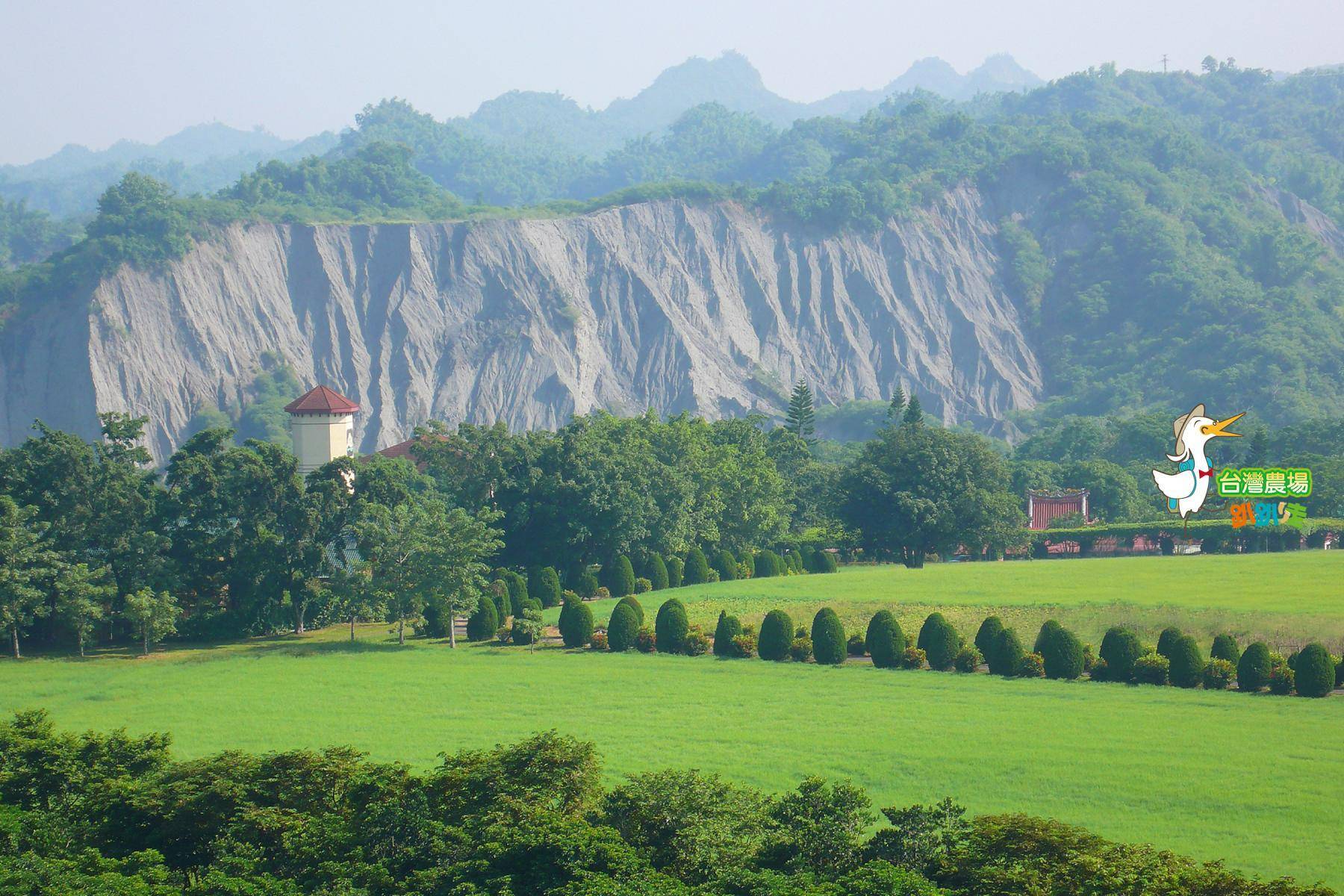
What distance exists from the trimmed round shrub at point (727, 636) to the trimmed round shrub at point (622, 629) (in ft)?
8.89

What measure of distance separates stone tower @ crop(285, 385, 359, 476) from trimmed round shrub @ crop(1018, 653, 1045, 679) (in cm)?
3630

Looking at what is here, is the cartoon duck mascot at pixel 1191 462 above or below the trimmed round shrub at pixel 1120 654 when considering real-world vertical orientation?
above

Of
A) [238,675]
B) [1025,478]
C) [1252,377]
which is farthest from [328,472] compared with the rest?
[1252,377]

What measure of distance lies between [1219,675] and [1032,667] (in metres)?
4.82

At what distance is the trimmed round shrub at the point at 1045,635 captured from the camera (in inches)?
1657

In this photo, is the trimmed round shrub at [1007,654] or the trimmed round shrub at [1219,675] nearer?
the trimmed round shrub at [1219,675]

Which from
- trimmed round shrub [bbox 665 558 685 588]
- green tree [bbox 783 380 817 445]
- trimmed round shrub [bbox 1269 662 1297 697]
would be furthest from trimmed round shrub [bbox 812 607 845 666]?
green tree [bbox 783 380 817 445]

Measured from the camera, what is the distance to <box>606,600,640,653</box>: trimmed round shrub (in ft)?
160

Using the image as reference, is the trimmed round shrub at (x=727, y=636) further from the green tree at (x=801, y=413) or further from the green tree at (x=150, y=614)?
the green tree at (x=801, y=413)

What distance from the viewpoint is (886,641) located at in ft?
146

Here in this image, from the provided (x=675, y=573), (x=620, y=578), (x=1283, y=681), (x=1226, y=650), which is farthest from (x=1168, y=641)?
(x=620, y=578)

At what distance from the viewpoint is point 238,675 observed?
4503cm

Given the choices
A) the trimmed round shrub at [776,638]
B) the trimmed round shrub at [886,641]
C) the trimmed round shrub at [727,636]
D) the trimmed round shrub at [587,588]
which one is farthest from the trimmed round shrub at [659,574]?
the trimmed round shrub at [886,641]

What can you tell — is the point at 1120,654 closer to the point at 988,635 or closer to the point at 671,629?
A: the point at 988,635
